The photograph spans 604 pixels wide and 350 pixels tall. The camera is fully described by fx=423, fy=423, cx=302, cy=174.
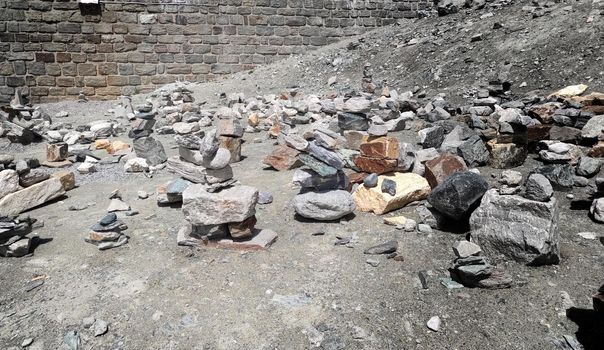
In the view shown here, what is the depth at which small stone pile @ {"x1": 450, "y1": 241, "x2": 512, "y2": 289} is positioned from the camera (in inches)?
104

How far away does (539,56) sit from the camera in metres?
7.10

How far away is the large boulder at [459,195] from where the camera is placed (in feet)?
10.7

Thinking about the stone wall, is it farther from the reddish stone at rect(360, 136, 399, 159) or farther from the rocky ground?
the reddish stone at rect(360, 136, 399, 159)

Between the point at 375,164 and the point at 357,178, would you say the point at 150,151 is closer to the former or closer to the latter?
the point at 357,178

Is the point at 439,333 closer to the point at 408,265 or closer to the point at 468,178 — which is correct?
the point at 408,265

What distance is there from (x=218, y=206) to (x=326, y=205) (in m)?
0.92

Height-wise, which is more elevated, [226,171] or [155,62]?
[155,62]

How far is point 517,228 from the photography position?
2855mm

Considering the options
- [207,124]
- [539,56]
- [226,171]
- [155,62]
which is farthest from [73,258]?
[155,62]

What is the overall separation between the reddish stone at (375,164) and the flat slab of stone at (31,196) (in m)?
3.28

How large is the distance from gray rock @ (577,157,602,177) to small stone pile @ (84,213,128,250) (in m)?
4.13

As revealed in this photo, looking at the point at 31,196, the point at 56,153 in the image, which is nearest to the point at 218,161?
Result: the point at 31,196

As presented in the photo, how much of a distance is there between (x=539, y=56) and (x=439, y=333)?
6397 mm

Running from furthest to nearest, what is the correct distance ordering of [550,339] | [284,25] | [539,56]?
[284,25] → [539,56] → [550,339]
